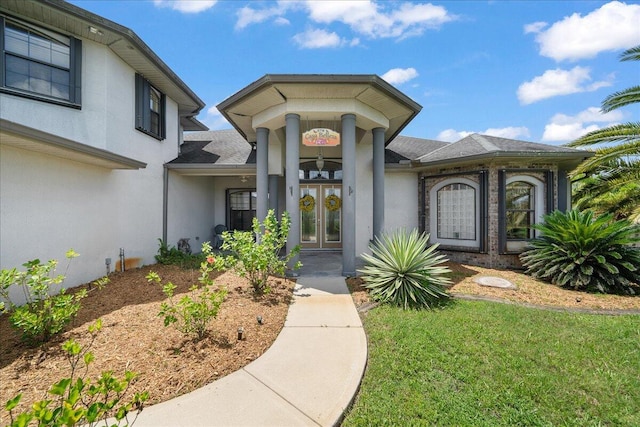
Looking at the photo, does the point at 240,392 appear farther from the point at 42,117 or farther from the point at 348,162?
the point at 42,117

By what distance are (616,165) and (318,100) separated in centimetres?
1028

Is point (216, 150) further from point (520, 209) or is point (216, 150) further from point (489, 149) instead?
point (520, 209)

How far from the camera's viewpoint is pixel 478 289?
627 centimetres

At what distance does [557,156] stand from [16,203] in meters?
12.7

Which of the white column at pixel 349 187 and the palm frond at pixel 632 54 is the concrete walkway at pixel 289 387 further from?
the palm frond at pixel 632 54

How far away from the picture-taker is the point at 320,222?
38.4ft

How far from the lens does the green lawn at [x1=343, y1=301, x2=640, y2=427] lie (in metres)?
2.73

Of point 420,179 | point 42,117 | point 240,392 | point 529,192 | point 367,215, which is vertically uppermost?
point 42,117

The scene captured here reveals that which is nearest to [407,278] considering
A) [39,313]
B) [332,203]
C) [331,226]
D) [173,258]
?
[332,203]

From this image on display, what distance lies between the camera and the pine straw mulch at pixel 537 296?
5387 millimetres

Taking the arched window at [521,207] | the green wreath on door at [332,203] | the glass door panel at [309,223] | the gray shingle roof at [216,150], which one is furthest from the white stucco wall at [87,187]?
the arched window at [521,207]

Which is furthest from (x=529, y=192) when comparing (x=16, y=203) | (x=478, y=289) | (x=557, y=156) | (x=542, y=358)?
(x=16, y=203)

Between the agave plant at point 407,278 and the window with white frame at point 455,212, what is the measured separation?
12.4ft

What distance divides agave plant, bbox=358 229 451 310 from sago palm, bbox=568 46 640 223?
5919mm
